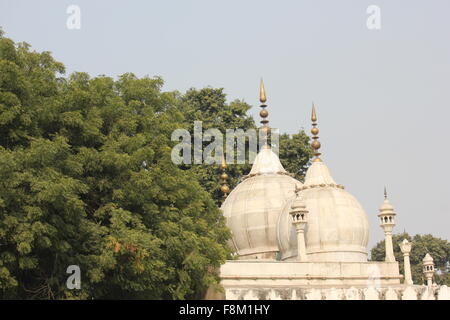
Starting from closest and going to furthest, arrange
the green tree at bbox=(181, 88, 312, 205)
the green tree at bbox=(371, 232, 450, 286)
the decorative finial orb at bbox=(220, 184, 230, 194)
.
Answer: the decorative finial orb at bbox=(220, 184, 230, 194) → the green tree at bbox=(181, 88, 312, 205) → the green tree at bbox=(371, 232, 450, 286)

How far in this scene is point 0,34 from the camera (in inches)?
984

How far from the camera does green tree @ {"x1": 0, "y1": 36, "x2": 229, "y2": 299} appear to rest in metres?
22.4

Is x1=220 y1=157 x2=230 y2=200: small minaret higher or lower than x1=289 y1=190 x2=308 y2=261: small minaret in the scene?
Result: higher

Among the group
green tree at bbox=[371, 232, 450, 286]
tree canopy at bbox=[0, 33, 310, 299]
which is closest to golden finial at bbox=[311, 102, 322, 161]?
tree canopy at bbox=[0, 33, 310, 299]

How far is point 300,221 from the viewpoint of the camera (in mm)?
32469

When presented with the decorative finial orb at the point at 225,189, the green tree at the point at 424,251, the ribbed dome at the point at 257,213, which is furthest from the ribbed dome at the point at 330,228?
the green tree at the point at 424,251

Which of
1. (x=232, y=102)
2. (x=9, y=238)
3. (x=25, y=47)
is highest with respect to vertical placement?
(x=232, y=102)

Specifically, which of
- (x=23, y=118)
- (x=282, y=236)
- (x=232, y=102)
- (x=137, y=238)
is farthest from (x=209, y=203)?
(x=232, y=102)

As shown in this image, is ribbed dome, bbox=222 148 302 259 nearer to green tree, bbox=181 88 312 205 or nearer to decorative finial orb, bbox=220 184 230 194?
decorative finial orb, bbox=220 184 230 194

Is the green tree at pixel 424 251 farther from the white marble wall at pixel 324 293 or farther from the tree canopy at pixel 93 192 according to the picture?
the tree canopy at pixel 93 192

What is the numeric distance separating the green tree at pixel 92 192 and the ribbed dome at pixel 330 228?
21.6 feet

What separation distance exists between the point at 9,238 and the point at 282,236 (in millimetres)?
14818

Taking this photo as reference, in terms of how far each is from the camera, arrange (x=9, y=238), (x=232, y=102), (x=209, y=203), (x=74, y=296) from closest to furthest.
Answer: (x=9, y=238) < (x=74, y=296) < (x=209, y=203) < (x=232, y=102)
